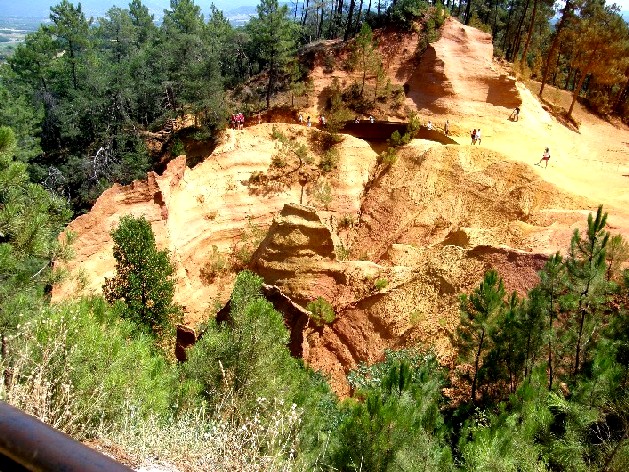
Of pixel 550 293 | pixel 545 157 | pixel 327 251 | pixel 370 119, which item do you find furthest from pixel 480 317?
pixel 370 119

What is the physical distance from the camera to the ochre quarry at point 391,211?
62.4 feet

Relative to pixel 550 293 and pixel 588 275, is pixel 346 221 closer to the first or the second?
pixel 550 293

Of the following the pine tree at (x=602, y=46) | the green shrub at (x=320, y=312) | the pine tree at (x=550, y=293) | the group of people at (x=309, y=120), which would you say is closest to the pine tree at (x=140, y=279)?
the green shrub at (x=320, y=312)

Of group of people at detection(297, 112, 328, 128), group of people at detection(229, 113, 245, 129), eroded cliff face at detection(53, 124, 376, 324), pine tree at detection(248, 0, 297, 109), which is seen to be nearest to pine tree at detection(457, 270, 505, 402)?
eroded cliff face at detection(53, 124, 376, 324)

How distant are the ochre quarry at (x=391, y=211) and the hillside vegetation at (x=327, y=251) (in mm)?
122

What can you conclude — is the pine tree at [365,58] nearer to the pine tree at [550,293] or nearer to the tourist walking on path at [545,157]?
the tourist walking on path at [545,157]

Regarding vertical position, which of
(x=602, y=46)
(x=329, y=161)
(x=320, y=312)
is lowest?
(x=320, y=312)

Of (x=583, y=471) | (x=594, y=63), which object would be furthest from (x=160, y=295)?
(x=594, y=63)

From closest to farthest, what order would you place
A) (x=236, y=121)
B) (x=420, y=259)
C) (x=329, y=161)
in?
1. (x=420, y=259)
2. (x=329, y=161)
3. (x=236, y=121)

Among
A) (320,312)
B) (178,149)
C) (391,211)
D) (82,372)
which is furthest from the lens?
(178,149)

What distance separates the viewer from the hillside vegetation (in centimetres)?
811

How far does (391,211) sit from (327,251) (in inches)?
286

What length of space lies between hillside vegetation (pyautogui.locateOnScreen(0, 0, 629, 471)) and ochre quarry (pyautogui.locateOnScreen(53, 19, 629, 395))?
0.12 m

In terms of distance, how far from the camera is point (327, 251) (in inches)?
815
